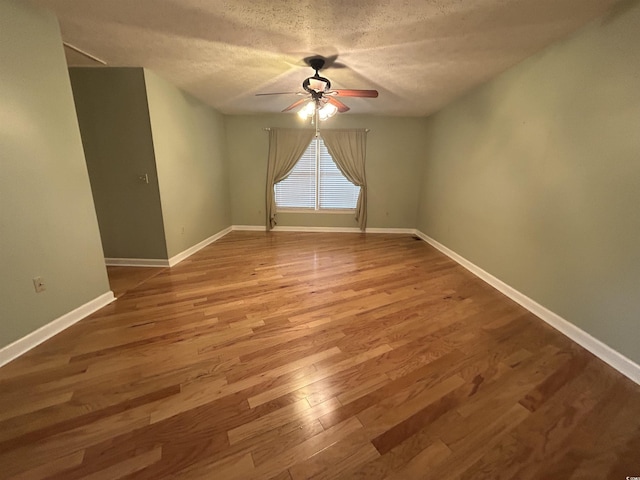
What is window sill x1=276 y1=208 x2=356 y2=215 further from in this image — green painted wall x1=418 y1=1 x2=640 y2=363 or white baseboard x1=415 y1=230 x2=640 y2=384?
white baseboard x1=415 y1=230 x2=640 y2=384

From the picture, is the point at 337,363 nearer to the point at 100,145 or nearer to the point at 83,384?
the point at 83,384

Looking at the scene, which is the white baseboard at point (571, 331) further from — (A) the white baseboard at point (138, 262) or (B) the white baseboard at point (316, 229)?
(A) the white baseboard at point (138, 262)

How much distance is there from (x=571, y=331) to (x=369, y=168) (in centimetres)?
410

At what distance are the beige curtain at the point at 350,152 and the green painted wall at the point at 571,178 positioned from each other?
222cm

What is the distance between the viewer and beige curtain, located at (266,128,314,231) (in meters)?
5.15

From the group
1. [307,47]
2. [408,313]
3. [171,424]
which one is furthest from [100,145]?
[408,313]

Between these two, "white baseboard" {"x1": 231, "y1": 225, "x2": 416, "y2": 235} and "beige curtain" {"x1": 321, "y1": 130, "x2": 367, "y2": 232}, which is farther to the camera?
"white baseboard" {"x1": 231, "y1": 225, "x2": 416, "y2": 235}

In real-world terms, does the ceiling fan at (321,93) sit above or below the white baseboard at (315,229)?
above

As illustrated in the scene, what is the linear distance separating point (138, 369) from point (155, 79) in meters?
3.19

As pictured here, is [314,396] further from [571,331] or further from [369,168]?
[369,168]

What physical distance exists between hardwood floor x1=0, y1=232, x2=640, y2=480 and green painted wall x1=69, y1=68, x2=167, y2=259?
3.67ft

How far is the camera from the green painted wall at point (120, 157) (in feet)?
9.67

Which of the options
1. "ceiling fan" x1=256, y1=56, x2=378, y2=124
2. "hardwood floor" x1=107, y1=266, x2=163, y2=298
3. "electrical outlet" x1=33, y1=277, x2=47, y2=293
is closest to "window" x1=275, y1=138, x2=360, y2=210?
"ceiling fan" x1=256, y1=56, x2=378, y2=124

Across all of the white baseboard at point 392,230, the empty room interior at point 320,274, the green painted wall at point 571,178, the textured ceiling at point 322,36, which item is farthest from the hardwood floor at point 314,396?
the white baseboard at point 392,230
